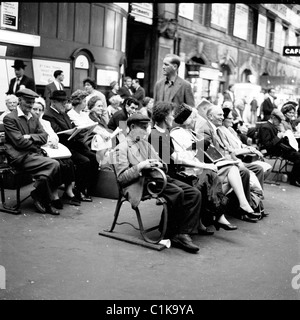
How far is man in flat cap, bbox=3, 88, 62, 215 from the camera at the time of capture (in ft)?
18.7

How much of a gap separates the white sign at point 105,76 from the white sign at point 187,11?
7.45 m

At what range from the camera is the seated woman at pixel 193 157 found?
5.34 m

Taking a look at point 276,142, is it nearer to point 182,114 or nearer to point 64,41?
point 182,114

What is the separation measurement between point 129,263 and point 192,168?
155 centimetres

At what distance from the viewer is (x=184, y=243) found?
4.84 meters

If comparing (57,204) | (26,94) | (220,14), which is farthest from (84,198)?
(220,14)

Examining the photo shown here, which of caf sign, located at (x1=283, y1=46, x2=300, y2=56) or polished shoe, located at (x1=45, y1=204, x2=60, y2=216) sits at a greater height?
caf sign, located at (x1=283, y1=46, x2=300, y2=56)

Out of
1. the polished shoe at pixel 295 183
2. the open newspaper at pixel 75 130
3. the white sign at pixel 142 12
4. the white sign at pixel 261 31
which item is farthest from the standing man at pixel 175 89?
the white sign at pixel 261 31

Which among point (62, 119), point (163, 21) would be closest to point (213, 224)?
point (62, 119)

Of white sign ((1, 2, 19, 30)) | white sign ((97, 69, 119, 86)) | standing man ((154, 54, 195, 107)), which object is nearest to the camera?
standing man ((154, 54, 195, 107))

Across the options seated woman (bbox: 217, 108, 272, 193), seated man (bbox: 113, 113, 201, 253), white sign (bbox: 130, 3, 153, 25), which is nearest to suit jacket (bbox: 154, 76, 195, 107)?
seated woman (bbox: 217, 108, 272, 193)

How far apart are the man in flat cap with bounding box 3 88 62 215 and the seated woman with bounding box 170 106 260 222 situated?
159 cm

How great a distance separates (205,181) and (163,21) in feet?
50.9

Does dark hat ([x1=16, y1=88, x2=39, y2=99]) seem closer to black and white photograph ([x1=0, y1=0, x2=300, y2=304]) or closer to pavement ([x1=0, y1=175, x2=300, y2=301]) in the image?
black and white photograph ([x1=0, y1=0, x2=300, y2=304])
